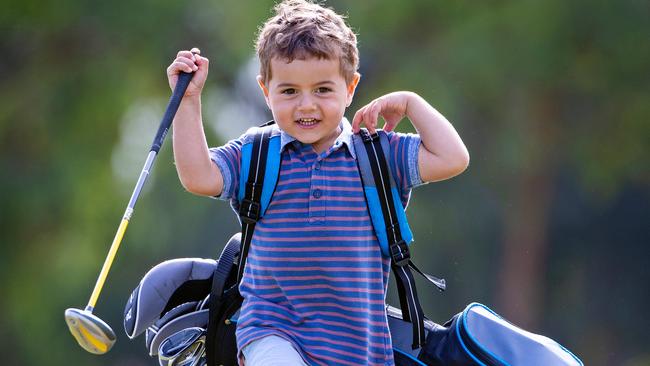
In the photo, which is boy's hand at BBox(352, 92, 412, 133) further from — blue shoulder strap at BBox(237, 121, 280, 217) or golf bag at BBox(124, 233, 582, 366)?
golf bag at BBox(124, 233, 582, 366)

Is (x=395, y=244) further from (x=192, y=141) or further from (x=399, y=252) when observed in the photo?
(x=192, y=141)

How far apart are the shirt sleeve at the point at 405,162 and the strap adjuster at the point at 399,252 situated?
0.19m

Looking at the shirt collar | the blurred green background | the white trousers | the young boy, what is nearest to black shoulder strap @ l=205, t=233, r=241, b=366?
the young boy

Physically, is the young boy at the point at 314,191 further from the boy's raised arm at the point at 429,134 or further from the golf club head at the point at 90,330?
the golf club head at the point at 90,330

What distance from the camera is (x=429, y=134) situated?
12.6 feet

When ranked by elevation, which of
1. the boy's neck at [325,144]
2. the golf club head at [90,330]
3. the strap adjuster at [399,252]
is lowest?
the golf club head at [90,330]

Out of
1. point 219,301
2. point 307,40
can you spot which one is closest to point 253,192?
point 219,301

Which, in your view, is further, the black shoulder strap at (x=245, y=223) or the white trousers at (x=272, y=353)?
the black shoulder strap at (x=245, y=223)

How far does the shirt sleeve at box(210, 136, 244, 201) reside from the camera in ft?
12.5

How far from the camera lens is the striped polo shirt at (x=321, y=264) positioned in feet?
12.2

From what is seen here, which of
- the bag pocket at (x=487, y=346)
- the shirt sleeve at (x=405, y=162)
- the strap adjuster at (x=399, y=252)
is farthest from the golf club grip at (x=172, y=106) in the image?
the bag pocket at (x=487, y=346)
